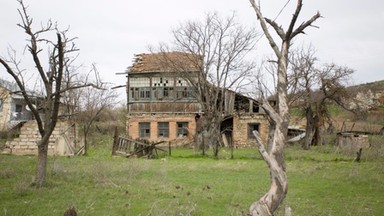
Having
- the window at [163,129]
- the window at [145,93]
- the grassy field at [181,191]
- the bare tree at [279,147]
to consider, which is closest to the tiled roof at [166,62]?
the window at [145,93]

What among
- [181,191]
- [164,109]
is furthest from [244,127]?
[181,191]

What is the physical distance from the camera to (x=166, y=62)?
30703 millimetres

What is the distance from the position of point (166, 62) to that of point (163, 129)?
23.0 feet

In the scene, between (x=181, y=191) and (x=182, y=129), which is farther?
(x=182, y=129)

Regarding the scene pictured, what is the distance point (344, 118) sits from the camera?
49.4 meters

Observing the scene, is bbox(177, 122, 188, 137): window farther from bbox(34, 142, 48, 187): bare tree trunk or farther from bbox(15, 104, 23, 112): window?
bbox(34, 142, 48, 187): bare tree trunk

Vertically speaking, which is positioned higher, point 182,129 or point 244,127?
point 244,127

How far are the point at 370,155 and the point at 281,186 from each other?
63.0 feet

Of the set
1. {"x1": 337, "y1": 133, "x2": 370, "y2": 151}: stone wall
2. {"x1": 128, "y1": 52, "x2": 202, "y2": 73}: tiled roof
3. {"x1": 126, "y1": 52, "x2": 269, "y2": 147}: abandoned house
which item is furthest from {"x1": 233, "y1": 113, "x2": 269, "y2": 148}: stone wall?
{"x1": 128, "y1": 52, "x2": 202, "y2": 73}: tiled roof

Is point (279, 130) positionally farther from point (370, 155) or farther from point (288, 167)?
point (370, 155)

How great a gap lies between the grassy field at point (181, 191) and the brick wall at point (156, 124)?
17000mm

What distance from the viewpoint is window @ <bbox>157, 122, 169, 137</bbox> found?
3406 centimetres

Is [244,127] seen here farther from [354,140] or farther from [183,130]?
[354,140]

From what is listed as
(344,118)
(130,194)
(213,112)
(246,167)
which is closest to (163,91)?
(213,112)
